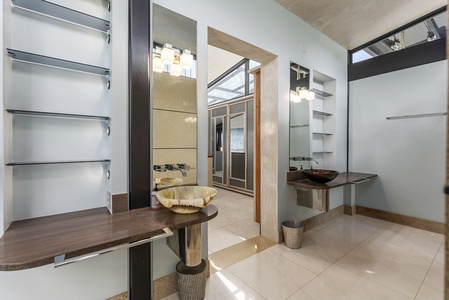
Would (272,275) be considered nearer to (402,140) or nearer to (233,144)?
(402,140)

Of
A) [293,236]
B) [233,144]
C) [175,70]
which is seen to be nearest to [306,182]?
[293,236]

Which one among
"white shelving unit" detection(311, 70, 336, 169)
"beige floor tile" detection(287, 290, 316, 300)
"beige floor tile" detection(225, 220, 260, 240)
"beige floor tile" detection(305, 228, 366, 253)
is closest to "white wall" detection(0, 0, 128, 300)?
"beige floor tile" detection(287, 290, 316, 300)

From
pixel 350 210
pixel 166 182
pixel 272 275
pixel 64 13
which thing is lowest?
pixel 272 275

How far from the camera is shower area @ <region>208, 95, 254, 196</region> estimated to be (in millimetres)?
5074

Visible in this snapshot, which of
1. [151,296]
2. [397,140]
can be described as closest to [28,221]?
[151,296]

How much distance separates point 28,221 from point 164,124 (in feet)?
3.55

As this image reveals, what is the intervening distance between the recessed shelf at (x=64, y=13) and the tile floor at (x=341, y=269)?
2287 mm

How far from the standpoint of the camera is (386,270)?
207 centimetres

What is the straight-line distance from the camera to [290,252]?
2451 millimetres

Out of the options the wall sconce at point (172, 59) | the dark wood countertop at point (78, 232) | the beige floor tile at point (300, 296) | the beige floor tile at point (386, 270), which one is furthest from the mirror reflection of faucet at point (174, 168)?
the beige floor tile at point (386, 270)

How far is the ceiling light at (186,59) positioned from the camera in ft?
5.76

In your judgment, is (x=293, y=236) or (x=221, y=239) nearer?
(x=293, y=236)

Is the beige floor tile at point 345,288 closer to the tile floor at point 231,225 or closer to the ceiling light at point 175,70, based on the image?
the tile floor at point 231,225

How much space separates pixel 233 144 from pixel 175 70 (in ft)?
12.9
